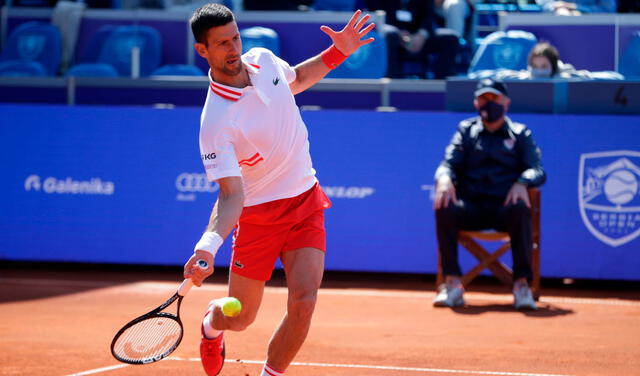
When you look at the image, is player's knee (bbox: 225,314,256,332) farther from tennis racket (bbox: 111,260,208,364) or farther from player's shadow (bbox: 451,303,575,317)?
player's shadow (bbox: 451,303,575,317)

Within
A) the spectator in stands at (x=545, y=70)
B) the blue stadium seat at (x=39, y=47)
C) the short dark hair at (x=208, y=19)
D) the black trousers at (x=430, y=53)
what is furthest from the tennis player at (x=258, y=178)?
the blue stadium seat at (x=39, y=47)

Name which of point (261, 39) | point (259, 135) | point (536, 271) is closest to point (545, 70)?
point (536, 271)

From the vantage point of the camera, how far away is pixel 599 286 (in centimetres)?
907

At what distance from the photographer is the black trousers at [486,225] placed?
25.8 feet

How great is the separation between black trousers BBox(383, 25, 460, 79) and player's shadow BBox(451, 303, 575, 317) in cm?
364

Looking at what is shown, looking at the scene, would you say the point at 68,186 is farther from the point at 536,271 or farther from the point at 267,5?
the point at 536,271

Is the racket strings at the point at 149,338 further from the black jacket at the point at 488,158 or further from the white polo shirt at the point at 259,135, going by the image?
the black jacket at the point at 488,158

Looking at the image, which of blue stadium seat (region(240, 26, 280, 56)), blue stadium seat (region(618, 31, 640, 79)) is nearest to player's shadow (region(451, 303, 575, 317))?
blue stadium seat (region(618, 31, 640, 79))

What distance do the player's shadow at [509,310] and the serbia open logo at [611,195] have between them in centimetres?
99

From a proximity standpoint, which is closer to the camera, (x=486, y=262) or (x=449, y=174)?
(x=449, y=174)

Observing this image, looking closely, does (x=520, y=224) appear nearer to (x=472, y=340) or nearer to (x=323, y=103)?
(x=472, y=340)

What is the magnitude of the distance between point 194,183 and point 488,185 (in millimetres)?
2765

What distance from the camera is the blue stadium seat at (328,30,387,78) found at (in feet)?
35.2

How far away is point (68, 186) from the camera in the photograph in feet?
31.6
